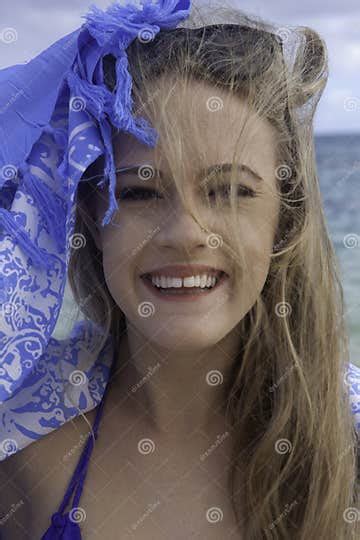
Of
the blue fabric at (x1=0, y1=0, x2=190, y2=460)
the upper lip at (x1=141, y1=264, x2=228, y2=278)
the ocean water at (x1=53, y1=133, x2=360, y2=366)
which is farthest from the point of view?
the ocean water at (x1=53, y1=133, x2=360, y2=366)

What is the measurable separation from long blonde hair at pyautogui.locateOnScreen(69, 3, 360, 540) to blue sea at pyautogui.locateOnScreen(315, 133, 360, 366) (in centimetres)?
15

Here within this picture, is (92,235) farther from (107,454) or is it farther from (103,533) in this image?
(103,533)

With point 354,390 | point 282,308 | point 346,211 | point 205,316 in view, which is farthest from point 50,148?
point 346,211

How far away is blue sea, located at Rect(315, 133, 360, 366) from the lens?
5707mm

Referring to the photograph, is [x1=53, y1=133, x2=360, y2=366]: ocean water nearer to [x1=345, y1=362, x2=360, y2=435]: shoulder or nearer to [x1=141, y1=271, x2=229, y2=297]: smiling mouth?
[x1=345, y1=362, x2=360, y2=435]: shoulder

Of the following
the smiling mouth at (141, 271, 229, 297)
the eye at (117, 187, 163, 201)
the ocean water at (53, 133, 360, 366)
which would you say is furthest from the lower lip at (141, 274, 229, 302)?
the ocean water at (53, 133, 360, 366)

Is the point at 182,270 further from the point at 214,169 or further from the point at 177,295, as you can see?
the point at 214,169

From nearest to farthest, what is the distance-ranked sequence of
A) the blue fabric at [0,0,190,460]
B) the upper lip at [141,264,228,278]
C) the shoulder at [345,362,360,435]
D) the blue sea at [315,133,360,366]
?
the blue fabric at [0,0,190,460]
the upper lip at [141,264,228,278]
the shoulder at [345,362,360,435]
the blue sea at [315,133,360,366]

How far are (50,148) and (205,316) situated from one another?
408 mm

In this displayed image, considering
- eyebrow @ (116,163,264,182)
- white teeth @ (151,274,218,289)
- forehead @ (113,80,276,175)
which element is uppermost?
forehead @ (113,80,276,175)

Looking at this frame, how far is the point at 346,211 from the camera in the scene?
1252 cm

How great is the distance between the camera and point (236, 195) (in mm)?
1484

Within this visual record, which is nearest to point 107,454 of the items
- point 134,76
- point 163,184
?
point 163,184

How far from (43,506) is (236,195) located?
709mm
